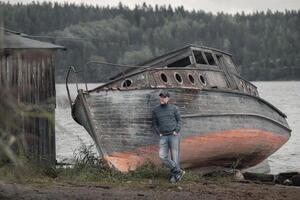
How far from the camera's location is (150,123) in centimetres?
1330

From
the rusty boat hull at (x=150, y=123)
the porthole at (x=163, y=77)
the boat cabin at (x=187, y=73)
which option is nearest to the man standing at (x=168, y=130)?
the rusty boat hull at (x=150, y=123)

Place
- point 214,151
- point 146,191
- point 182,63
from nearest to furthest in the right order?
→ point 146,191, point 214,151, point 182,63

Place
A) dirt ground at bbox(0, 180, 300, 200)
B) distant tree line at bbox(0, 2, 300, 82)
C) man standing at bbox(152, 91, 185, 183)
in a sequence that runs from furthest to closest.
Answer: distant tree line at bbox(0, 2, 300, 82) < man standing at bbox(152, 91, 185, 183) < dirt ground at bbox(0, 180, 300, 200)

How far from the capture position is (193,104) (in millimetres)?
13773

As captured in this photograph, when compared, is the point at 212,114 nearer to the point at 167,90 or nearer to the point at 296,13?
the point at 167,90

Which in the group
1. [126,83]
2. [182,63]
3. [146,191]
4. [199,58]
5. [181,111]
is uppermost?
[199,58]

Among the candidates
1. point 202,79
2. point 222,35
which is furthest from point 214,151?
point 222,35

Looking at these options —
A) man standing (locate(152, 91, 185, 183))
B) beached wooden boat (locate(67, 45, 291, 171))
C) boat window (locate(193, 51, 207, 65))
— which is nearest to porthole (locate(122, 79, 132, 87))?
beached wooden boat (locate(67, 45, 291, 171))

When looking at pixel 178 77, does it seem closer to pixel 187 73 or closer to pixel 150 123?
pixel 187 73

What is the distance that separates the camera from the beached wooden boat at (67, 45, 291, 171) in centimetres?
1341

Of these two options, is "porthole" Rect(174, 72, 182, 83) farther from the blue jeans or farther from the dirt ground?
the dirt ground

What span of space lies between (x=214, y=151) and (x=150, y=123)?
2114mm

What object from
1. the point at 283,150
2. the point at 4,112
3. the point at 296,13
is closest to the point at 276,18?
the point at 296,13

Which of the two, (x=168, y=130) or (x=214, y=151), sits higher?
(x=168, y=130)
